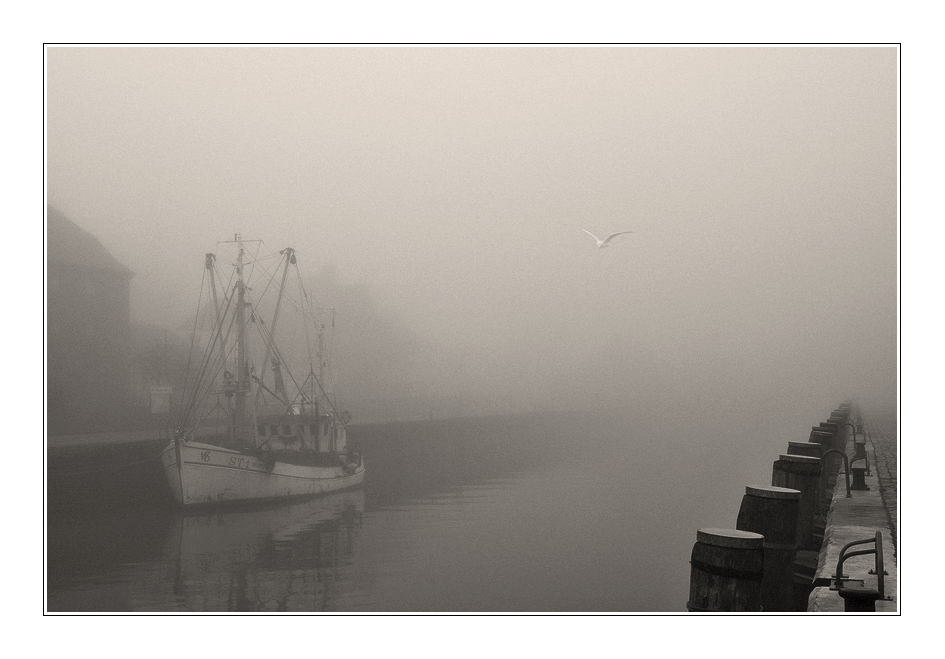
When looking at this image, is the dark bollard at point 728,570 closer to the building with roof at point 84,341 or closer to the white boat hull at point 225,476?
the building with roof at point 84,341

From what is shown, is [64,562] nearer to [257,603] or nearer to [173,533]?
[173,533]

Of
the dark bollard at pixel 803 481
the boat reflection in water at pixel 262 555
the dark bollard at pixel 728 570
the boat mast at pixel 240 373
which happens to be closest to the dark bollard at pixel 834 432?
the dark bollard at pixel 803 481

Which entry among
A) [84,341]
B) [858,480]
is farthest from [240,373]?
[858,480]

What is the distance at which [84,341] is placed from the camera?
86.4 ft

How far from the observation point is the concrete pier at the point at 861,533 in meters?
5.99

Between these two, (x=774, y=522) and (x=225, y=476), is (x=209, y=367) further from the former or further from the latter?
(x=774, y=522)

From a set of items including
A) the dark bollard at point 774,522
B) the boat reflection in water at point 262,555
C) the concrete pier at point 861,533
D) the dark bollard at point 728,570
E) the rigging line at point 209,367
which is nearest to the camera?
the dark bollard at point 728,570

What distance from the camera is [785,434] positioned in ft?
218

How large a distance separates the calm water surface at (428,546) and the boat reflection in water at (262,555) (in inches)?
2.5

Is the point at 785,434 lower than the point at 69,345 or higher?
lower

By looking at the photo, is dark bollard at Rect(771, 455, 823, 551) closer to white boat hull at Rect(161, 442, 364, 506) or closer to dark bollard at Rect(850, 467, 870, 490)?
dark bollard at Rect(850, 467, 870, 490)
